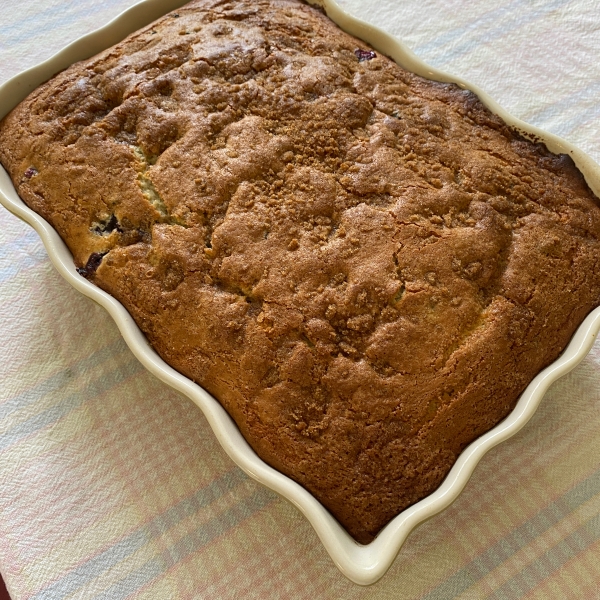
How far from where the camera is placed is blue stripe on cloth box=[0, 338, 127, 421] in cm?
144

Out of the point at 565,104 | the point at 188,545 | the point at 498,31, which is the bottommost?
the point at 188,545

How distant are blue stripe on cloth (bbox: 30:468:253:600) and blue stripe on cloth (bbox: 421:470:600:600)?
18.3 inches

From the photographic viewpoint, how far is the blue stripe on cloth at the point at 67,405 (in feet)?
4.62

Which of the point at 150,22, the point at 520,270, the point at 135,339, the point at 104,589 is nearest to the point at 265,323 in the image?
the point at 135,339

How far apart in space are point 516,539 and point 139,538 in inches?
30.2

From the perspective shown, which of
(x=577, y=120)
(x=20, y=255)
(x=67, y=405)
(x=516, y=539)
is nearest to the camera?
(x=516, y=539)

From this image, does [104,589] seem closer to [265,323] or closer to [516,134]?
[265,323]

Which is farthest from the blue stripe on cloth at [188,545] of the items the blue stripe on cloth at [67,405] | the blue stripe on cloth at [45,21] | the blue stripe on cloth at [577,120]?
the blue stripe on cloth at [45,21]

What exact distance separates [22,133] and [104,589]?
1.02 meters

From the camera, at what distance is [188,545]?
51.0 inches

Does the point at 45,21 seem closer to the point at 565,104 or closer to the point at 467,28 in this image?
the point at 467,28

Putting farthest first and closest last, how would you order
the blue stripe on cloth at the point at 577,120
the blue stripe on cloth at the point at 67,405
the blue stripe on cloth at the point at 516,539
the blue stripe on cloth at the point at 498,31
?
1. the blue stripe on cloth at the point at 498,31
2. the blue stripe on cloth at the point at 577,120
3. the blue stripe on cloth at the point at 67,405
4. the blue stripe on cloth at the point at 516,539

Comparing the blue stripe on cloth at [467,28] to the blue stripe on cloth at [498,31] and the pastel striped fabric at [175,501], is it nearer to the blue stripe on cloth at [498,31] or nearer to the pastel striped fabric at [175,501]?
the blue stripe on cloth at [498,31]

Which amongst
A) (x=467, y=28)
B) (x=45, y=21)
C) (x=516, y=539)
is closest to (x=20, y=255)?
(x=45, y=21)
